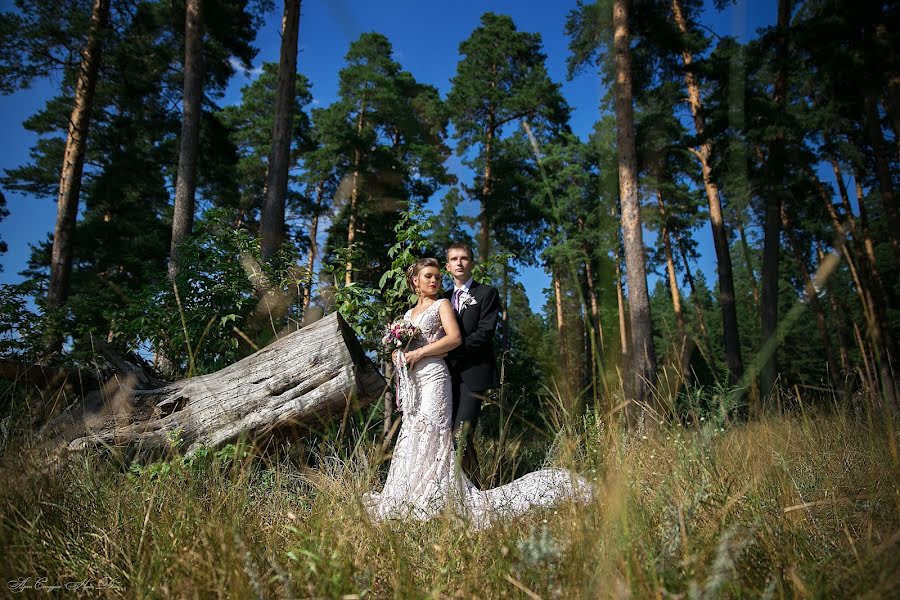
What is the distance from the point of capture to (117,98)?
13734mm

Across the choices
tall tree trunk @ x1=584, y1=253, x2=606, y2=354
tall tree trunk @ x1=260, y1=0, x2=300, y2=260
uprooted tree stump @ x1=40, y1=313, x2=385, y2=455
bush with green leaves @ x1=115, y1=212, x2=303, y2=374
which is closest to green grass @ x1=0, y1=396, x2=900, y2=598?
tall tree trunk @ x1=584, y1=253, x2=606, y2=354

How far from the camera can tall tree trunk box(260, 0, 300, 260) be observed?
7.37 meters

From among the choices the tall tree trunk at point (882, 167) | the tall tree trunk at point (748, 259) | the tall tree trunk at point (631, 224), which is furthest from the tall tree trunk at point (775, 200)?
the tall tree trunk at point (748, 259)

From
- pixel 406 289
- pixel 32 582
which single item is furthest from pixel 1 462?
pixel 406 289

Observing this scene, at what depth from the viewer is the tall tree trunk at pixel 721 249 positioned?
11.6 meters

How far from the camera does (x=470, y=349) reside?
4.04 metres

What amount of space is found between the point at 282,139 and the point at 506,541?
7859 millimetres

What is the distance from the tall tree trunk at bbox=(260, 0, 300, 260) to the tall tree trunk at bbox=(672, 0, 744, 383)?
27.1ft

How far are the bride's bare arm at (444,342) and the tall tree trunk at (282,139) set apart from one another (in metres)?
4.18

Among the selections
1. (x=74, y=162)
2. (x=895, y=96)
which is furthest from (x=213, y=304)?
(x=895, y=96)

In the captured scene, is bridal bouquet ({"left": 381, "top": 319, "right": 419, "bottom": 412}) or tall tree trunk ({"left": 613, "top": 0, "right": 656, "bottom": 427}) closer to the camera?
bridal bouquet ({"left": 381, "top": 319, "right": 419, "bottom": 412})

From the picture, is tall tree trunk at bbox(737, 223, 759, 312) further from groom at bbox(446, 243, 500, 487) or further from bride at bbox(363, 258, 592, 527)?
groom at bbox(446, 243, 500, 487)

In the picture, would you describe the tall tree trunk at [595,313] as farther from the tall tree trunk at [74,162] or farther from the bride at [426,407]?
the tall tree trunk at [74,162]

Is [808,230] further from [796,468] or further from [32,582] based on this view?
[32,582]
